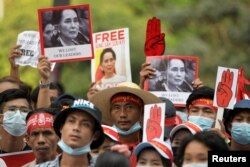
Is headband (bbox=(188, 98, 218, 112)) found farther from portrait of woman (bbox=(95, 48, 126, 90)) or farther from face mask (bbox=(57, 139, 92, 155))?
face mask (bbox=(57, 139, 92, 155))

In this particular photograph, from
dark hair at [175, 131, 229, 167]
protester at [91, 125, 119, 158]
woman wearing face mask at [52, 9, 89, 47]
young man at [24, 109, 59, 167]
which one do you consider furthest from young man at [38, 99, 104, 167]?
woman wearing face mask at [52, 9, 89, 47]

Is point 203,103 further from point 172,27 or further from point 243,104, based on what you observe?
point 172,27

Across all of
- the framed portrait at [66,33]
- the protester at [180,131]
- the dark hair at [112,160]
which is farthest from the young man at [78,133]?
the framed portrait at [66,33]

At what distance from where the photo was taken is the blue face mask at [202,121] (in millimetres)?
14620

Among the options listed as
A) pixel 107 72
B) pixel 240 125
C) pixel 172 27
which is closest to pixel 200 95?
pixel 240 125

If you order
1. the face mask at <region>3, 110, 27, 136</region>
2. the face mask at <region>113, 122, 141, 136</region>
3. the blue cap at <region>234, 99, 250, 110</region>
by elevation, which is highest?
the blue cap at <region>234, 99, 250, 110</region>

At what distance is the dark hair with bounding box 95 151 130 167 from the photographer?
11.1m

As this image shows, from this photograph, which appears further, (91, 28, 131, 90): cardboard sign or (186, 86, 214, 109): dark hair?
(91, 28, 131, 90): cardboard sign

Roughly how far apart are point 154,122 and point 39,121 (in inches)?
53.6

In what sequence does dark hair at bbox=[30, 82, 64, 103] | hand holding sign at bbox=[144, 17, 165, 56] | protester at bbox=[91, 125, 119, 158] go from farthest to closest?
dark hair at bbox=[30, 82, 64, 103]
hand holding sign at bbox=[144, 17, 165, 56]
protester at bbox=[91, 125, 119, 158]

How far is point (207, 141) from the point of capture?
1233 centimetres

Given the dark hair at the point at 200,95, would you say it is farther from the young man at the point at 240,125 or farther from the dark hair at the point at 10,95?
the dark hair at the point at 10,95

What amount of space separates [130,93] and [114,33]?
2127 mm

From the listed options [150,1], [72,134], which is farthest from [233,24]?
[72,134]
